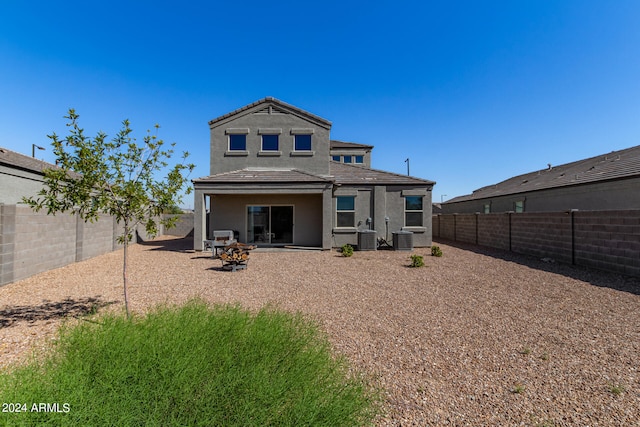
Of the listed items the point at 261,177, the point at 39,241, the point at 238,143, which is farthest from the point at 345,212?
the point at 39,241

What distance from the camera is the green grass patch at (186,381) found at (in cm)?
225

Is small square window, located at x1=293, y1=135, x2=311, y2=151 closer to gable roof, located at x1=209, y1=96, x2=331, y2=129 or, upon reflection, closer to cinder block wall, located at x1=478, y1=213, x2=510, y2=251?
gable roof, located at x1=209, y1=96, x2=331, y2=129

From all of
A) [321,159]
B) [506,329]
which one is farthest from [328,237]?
[506,329]

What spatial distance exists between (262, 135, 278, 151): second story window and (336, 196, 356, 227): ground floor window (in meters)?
4.80

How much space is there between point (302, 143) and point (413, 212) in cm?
778

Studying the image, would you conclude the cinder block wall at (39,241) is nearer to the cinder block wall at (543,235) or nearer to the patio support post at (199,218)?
the patio support post at (199,218)

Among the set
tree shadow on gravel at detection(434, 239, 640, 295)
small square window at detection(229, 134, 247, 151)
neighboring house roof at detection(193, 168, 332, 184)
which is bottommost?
tree shadow on gravel at detection(434, 239, 640, 295)

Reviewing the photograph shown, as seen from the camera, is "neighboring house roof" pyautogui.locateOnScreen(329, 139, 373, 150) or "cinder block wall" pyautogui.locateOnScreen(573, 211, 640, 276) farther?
"neighboring house roof" pyautogui.locateOnScreen(329, 139, 373, 150)

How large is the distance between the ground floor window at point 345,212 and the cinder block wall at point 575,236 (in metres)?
7.95

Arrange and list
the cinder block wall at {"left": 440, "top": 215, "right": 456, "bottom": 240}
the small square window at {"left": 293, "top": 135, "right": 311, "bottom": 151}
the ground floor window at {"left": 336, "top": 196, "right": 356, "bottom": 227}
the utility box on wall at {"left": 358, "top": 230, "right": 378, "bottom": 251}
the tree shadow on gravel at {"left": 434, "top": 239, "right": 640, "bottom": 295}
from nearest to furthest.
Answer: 1. the tree shadow on gravel at {"left": 434, "top": 239, "right": 640, "bottom": 295}
2. the utility box on wall at {"left": 358, "top": 230, "right": 378, "bottom": 251}
3. the ground floor window at {"left": 336, "top": 196, "right": 356, "bottom": 227}
4. the small square window at {"left": 293, "top": 135, "right": 311, "bottom": 151}
5. the cinder block wall at {"left": 440, "top": 215, "right": 456, "bottom": 240}

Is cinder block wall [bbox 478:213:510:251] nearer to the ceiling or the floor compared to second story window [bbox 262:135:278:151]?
nearer to the floor

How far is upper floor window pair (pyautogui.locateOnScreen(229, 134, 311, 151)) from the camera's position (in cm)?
1563

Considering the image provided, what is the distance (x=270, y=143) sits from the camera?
51.9ft

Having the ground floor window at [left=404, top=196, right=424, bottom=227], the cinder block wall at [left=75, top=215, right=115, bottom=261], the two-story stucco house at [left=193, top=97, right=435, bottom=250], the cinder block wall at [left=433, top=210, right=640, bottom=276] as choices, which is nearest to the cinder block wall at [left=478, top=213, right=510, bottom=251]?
the cinder block wall at [left=433, top=210, right=640, bottom=276]
